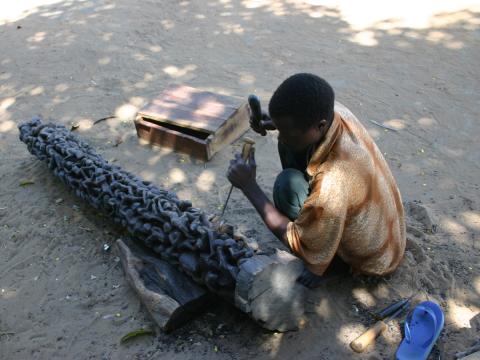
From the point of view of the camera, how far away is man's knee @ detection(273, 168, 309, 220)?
285cm

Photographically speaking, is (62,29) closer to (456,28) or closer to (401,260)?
(456,28)

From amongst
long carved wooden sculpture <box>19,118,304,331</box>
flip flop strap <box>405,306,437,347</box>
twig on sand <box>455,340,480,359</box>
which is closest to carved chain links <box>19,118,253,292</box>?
long carved wooden sculpture <box>19,118,304,331</box>

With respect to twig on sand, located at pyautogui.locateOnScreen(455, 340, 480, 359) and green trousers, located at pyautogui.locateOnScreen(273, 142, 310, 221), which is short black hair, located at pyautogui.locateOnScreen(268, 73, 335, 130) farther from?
twig on sand, located at pyautogui.locateOnScreen(455, 340, 480, 359)

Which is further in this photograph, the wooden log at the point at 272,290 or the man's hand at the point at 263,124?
the man's hand at the point at 263,124

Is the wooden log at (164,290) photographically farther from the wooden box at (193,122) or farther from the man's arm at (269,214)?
the wooden box at (193,122)

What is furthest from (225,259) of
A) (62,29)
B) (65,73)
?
(62,29)

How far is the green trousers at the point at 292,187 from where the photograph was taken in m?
2.86

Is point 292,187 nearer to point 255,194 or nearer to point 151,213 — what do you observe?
point 255,194

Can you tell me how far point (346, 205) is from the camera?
2.38 metres

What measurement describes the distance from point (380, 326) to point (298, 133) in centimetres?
122

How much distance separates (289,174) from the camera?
2869 millimetres

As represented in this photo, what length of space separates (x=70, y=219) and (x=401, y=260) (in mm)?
2506

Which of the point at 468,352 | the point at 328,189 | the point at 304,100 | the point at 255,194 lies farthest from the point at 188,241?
the point at 468,352

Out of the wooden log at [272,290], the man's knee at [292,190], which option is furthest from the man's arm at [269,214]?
the man's knee at [292,190]
